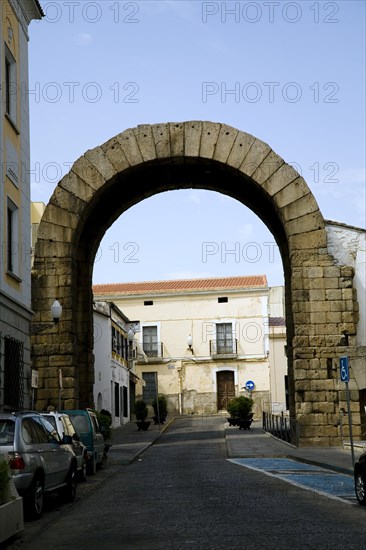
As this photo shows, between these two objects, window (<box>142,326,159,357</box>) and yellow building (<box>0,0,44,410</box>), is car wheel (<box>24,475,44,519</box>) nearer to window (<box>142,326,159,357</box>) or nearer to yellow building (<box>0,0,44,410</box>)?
yellow building (<box>0,0,44,410</box>)

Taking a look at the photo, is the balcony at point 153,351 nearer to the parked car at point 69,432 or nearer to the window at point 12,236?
the window at point 12,236

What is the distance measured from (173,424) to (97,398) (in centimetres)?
948

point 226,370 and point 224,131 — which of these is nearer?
point 224,131

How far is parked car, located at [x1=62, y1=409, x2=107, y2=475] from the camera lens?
2066 cm

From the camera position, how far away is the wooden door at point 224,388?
6303 centimetres

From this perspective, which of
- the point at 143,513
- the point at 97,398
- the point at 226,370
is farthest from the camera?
the point at 226,370

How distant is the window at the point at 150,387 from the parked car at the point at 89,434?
139 ft

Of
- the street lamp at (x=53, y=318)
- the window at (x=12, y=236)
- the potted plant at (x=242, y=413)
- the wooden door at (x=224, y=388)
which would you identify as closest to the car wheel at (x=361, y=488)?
the window at (x=12, y=236)

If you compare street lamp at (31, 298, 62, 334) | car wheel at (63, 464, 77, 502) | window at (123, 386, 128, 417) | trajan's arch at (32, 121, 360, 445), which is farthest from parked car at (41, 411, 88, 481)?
window at (123, 386, 128, 417)

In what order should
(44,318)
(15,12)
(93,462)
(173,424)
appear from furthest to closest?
(173,424), (44,318), (15,12), (93,462)

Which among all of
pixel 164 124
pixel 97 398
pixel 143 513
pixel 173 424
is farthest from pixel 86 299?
pixel 173 424

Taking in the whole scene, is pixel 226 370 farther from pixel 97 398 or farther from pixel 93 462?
pixel 93 462

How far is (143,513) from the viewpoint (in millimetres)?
11984

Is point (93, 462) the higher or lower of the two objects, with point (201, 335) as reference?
lower
